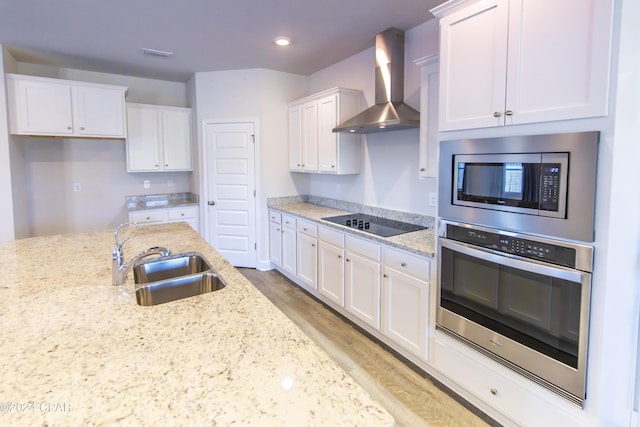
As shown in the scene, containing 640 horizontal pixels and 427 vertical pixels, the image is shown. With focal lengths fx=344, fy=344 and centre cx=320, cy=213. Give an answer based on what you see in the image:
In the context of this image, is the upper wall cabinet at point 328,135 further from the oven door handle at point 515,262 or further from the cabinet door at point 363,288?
the oven door handle at point 515,262

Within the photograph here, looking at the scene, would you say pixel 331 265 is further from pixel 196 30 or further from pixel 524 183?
pixel 196 30

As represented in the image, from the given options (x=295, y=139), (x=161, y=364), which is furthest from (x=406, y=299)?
(x=295, y=139)

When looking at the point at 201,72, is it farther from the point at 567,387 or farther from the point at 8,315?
the point at 567,387

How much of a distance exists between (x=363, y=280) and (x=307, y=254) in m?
0.99

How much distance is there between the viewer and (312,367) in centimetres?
99

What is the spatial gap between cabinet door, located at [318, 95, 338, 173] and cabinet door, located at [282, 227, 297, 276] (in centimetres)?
85

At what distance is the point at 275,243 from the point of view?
4.52 m

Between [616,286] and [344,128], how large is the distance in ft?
7.82

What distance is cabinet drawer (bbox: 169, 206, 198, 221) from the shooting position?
4679mm

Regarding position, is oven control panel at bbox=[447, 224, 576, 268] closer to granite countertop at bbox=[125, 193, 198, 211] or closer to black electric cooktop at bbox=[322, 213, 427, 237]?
black electric cooktop at bbox=[322, 213, 427, 237]

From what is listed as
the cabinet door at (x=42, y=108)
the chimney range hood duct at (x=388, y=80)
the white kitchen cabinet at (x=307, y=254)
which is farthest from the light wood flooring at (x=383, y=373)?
the cabinet door at (x=42, y=108)

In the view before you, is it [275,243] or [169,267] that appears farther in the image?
[275,243]

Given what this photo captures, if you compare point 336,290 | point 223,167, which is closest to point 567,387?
point 336,290

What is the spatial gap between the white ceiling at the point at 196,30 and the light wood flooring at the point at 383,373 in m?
2.68
